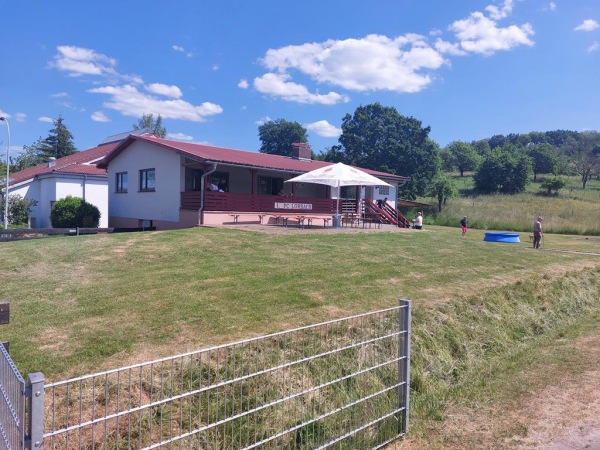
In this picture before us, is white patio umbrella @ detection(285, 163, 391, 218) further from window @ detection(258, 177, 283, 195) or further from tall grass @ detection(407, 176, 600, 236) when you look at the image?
tall grass @ detection(407, 176, 600, 236)

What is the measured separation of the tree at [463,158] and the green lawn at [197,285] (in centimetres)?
8985

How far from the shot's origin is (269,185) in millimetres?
26844

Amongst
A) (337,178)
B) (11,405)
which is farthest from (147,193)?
(11,405)

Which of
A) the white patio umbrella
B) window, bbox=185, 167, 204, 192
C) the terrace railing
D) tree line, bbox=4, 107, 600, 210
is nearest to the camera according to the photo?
the white patio umbrella

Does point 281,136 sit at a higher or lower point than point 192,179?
higher

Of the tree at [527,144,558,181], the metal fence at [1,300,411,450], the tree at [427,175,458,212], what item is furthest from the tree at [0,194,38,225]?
the tree at [527,144,558,181]

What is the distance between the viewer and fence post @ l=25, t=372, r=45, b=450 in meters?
2.23

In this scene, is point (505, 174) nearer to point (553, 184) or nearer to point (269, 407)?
point (553, 184)

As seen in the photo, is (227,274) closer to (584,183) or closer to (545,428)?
(545,428)

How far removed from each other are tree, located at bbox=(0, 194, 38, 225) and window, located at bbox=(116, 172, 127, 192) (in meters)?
7.84

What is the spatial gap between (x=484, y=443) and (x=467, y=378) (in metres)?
1.97

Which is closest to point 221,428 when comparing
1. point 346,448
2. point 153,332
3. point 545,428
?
point 346,448

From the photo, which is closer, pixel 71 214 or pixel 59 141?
pixel 71 214

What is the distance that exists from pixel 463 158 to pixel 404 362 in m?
103
